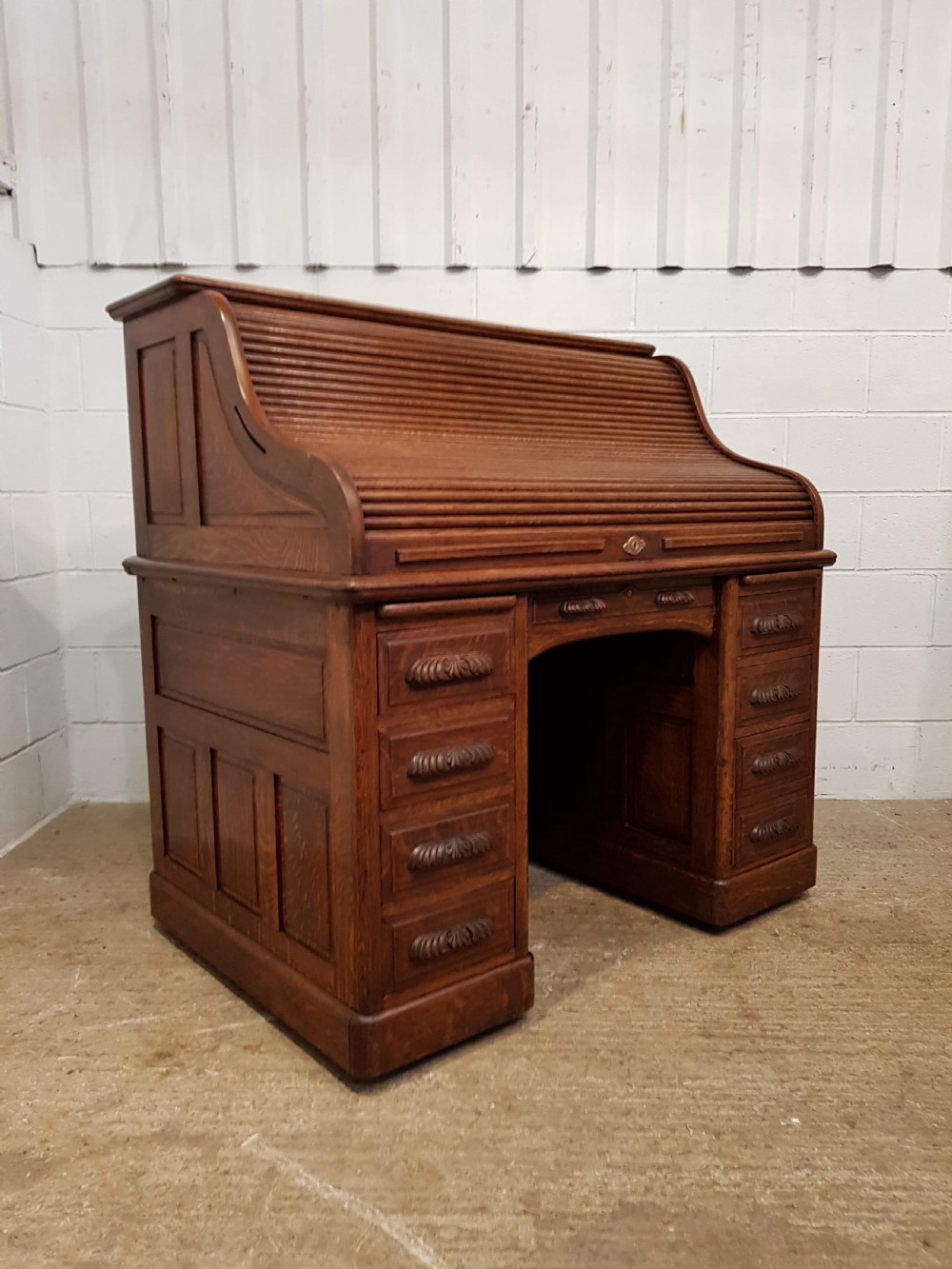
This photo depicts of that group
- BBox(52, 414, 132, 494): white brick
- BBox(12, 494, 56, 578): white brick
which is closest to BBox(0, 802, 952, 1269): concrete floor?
BBox(12, 494, 56, 578): white brick

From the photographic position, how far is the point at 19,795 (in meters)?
2.99

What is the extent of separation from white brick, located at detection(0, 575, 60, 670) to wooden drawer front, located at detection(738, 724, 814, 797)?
7.12 ft

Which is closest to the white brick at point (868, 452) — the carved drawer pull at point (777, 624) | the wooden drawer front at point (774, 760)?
the carved drawer pull at point (777, 624)

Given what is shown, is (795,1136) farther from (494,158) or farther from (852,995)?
(494,158)

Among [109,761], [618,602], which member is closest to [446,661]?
[618,602]

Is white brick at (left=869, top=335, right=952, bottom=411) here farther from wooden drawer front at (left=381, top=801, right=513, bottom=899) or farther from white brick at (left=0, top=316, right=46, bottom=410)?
white brick at (left=0, top=316, right=46, bottom=410)

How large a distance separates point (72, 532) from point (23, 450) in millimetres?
320

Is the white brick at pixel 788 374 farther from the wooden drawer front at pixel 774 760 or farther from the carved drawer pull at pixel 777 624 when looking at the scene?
the wooden drawer front at pixel 774 760

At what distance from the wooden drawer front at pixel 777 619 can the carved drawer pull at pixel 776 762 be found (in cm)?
27

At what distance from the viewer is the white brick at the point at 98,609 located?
3213 millimetres

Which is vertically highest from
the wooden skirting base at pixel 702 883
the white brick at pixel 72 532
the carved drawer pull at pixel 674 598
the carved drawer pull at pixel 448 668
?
the white brick at pixel 72 532

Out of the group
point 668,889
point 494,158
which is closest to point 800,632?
point 668,889

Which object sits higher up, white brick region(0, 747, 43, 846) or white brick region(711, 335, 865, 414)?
white brick region(711, 335, 865, 414)

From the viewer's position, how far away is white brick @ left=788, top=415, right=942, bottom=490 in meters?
3.24
